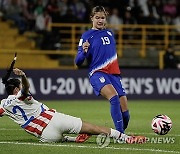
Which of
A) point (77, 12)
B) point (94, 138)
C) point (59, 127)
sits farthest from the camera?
point (77, 12)

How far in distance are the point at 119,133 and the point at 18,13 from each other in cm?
1691

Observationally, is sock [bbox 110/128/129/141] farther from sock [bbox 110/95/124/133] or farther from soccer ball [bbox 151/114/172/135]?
soccer ball [bbox 151/114/172/135]

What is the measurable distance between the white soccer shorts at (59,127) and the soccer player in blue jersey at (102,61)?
0.91 m

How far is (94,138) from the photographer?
12633 millimetres

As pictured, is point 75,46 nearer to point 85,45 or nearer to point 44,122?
point 85,45

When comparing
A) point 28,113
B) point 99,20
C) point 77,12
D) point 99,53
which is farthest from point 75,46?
point 28,113

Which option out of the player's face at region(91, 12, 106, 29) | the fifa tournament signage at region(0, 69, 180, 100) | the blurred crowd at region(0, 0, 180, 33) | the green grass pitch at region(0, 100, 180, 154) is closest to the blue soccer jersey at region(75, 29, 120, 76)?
the player's face at region(91, 12, 106, 29)

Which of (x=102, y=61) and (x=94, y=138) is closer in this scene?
(x=102, y=61)

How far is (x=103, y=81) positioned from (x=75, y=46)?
53.4 feet

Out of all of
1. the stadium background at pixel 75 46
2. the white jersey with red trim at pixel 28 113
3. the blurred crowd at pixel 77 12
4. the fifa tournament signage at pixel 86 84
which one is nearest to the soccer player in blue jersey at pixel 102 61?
the white jersey with red trim at pixel 28 113

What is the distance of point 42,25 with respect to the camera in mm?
27688

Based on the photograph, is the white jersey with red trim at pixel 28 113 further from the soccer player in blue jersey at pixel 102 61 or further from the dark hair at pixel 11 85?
the soccer player in blue jersey at pixel 102 61

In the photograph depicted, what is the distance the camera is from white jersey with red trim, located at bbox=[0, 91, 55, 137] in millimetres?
11500

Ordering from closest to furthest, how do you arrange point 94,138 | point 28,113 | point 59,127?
1. point 59,127
2. point 28,113
3. point 94,138
